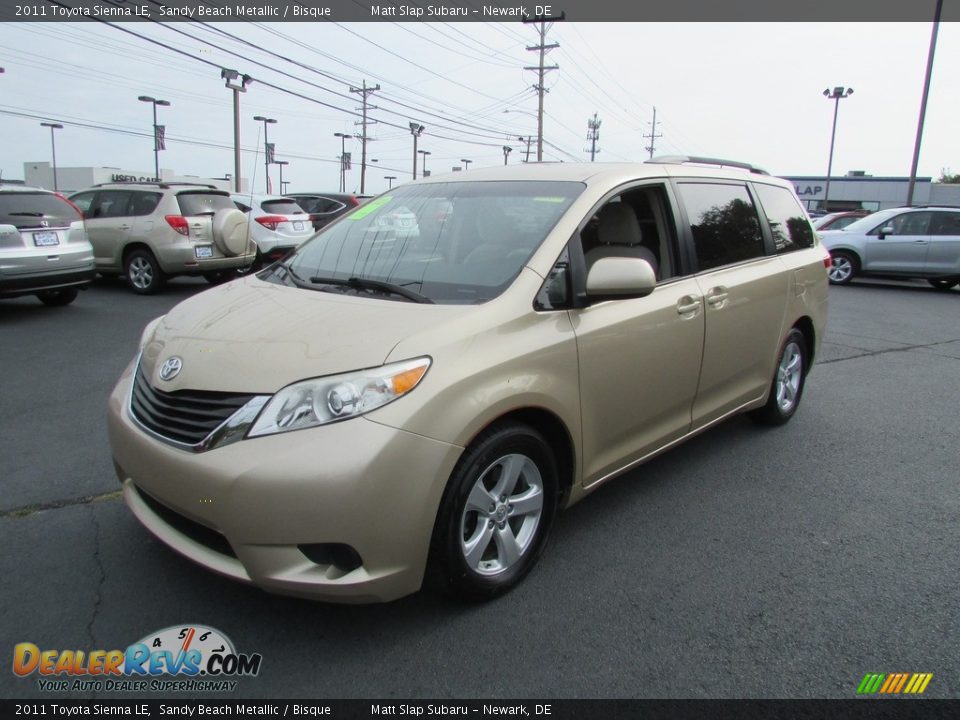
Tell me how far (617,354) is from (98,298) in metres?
9.78

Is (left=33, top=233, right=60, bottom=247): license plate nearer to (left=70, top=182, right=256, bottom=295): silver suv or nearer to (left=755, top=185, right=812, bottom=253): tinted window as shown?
(left=70, top=182, right=256, bottom=295): silver suv

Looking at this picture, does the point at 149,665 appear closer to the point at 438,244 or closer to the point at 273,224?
the point at 438,244

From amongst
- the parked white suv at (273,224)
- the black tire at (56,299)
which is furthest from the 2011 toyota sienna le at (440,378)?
the parked white suv at (273,224)

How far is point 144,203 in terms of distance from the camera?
10.9 metres

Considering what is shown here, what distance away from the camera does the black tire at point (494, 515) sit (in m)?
2.52

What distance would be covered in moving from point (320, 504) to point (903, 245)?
15.7 m

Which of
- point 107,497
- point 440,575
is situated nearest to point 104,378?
point 107,497

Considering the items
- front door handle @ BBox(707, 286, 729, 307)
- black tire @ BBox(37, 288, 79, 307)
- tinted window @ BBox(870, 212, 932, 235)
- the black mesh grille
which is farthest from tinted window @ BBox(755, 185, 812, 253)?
tinted window @ BBox(870, 212, 932, 235)

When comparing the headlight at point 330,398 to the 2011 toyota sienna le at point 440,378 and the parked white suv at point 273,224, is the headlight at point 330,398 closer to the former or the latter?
the 2011 toyota sienna le at point 440,378

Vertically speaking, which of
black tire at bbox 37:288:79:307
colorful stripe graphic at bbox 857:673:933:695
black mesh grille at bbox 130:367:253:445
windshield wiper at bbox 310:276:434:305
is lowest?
colorful stripe graphic at bbox 857:673:933:695

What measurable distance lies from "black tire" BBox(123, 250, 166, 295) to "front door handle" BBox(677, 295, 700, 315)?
933 cm

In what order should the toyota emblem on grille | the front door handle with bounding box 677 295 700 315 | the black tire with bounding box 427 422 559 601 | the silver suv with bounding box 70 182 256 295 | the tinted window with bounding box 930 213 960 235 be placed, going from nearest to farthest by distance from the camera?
the black tire with bounding box 427 422 559 601 < the toyota emblem on grille < the front door handle with bounding box 677 295 700 315 < the silver suv with bounding box 70 182 256 295 < the tinted window with bounding box 930 213 960 235

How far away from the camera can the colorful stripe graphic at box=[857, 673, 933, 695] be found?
2.36m
